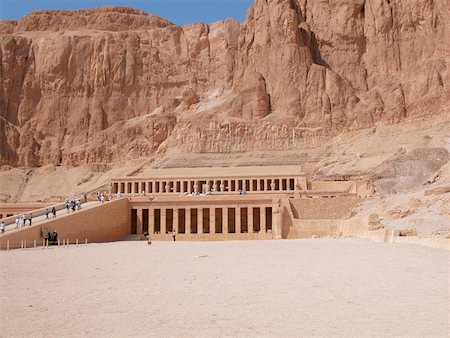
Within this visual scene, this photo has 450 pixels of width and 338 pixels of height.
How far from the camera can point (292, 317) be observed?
1156 cm

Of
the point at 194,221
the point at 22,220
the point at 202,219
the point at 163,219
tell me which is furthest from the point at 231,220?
the point at 22,220

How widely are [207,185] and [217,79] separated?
142 feet

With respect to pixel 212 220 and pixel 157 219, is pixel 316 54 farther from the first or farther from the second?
pixel 157 219

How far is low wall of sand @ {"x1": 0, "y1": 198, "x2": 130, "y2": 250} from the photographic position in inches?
1516

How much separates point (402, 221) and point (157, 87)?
82666 mm

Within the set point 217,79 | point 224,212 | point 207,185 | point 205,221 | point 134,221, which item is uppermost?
point 217,79

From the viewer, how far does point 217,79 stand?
355 feet

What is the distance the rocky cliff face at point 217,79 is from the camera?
85.6 metres

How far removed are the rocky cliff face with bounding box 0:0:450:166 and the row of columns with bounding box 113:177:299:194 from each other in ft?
45.5

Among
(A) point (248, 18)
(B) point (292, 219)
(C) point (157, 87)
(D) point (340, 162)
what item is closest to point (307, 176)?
(D) point (340, 162)

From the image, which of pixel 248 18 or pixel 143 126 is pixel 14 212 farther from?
pixel 248 18

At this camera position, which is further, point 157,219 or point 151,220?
point 157,219

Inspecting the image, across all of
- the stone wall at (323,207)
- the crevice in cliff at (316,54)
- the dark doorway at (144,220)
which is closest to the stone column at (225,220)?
the stone wall at (323,207)

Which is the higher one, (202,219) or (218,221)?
(202,219)
